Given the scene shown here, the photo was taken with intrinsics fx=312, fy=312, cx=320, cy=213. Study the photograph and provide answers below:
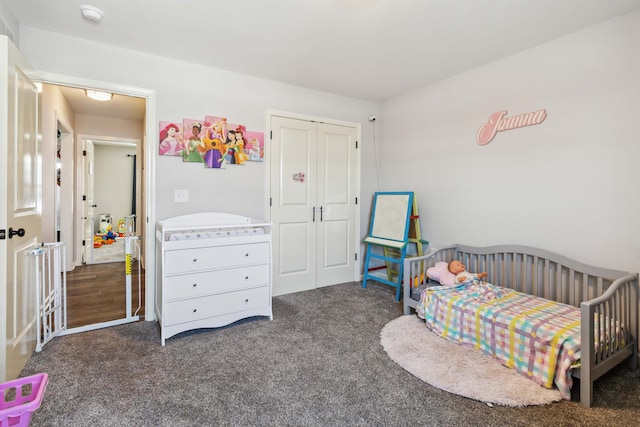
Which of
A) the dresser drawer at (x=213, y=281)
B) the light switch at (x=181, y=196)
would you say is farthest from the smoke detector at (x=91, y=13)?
the dresser drawer at (x=213, y=281)

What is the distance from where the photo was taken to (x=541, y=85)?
2.59 m

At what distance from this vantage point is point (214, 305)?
2.61 metres

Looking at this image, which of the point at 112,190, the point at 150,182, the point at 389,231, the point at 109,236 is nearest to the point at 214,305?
the point at 150,182

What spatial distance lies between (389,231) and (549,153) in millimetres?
1727

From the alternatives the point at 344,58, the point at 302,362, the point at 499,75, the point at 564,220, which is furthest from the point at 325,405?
the point at 499,75

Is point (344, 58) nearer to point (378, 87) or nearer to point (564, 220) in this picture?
point (378, 87)

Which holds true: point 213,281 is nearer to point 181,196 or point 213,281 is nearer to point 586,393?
point 181,196

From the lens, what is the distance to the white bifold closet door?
355 centimetres

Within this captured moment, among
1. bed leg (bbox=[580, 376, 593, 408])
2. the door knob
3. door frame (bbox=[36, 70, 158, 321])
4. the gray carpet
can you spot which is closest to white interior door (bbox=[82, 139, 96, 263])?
door frame (bbox=[36, 70, 158, 321])

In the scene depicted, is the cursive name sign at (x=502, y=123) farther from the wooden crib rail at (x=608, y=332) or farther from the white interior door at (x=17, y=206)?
the white interior door at (x=17, y=206)

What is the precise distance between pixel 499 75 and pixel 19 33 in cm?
395

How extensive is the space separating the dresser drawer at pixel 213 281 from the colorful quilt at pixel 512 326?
1.47 meters

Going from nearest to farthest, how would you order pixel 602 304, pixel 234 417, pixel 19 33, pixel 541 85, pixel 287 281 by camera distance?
pixel 234 417
pixel 602 304
pixel 19 33
pixel 541 85
pixel 287 281

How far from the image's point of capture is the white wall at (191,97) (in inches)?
98.7
